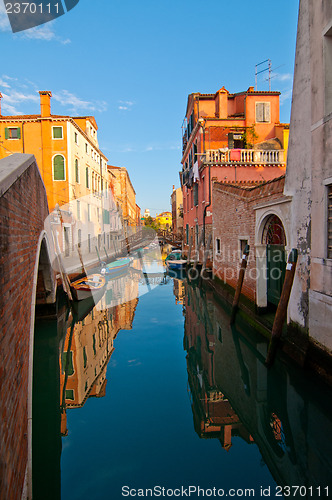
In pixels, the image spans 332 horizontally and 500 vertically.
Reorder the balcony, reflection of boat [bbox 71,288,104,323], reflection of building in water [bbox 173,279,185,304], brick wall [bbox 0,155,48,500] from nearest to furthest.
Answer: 1. brick wall [bbox 0,155,48,500]
2. reflection of boat [bbox 71,288,104,323]
3. reflection of building in water [bbox 173,279,185,304]
4. the balcony

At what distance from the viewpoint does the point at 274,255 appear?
6.43m

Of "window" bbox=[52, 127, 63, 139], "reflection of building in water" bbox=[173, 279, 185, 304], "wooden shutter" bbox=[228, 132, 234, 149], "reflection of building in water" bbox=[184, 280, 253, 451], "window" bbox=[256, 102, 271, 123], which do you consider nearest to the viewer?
"reflection of building in water" bbox=[184, 280, 253, 451]

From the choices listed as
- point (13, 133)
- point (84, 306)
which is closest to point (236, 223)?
point (84, 306)

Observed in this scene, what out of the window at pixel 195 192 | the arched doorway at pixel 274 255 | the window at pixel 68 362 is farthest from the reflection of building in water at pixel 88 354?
the window at pixel 195 192

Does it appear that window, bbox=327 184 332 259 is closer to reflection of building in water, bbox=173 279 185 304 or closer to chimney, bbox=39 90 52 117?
reflection of building in water, bbox=173 279 185 304

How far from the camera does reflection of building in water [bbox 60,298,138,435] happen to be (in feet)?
15.1

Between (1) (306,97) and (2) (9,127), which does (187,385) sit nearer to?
(1) (306,97)

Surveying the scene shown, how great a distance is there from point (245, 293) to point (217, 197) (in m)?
4.65

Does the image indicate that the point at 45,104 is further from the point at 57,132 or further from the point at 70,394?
the point at 70,394

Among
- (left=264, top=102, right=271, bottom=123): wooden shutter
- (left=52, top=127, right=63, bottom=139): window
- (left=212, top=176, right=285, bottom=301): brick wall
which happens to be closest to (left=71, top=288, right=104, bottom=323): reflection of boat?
(left=212, top=176, right=285, bottom=301): brick wall

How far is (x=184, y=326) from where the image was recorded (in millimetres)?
7648

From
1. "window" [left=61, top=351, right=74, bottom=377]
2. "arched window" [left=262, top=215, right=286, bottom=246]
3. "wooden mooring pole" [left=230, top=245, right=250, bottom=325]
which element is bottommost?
"window" [left=61, top=351, right=74, bottom=377]

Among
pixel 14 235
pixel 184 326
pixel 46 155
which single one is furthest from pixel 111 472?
pixel 46 155

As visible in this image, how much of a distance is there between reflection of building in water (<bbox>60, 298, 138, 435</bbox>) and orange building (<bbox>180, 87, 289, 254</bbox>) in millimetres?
6462
